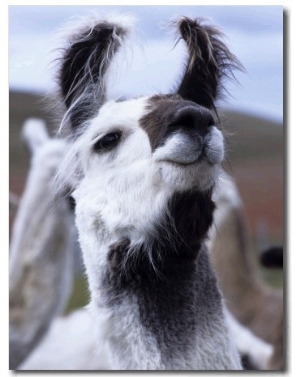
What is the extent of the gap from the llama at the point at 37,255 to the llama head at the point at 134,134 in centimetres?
108

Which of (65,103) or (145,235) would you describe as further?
(65,103)

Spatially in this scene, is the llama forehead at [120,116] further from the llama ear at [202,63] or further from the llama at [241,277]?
the llama at [241,277]

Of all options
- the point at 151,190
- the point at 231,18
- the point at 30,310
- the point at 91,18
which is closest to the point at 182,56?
the point at 91,18

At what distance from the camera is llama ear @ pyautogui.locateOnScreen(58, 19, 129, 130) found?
5.63ft

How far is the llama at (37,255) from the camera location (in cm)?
289

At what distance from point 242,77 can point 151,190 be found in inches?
33.5

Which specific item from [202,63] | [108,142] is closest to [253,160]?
[202,63]

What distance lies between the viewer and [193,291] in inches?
62.1

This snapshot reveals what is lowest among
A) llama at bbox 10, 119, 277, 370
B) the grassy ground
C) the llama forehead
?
llama at bbox 10, 119, 277, 370

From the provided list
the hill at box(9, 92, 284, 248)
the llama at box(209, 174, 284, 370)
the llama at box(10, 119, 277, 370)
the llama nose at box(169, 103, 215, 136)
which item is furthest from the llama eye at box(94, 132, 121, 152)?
the llama at box(209, 174, 284, 370)

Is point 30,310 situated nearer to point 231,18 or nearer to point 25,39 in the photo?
point 25,39

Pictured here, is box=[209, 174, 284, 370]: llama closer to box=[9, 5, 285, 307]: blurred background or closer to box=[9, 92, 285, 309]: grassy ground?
box=[9, 92, 285, 309]: grassy ground

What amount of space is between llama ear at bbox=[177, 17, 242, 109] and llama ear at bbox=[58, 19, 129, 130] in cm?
15

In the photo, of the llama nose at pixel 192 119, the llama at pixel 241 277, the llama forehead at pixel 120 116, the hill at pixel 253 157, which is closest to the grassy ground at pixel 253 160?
the hill at pixel 253 157
